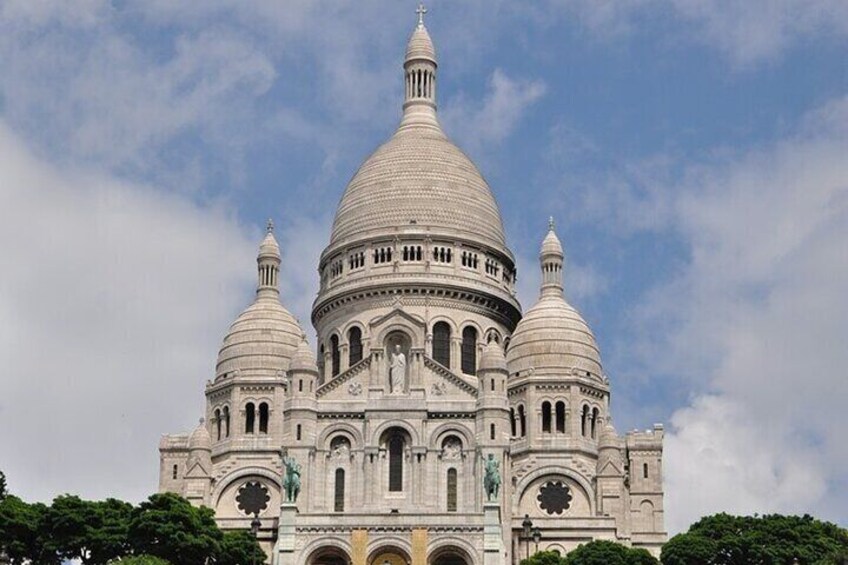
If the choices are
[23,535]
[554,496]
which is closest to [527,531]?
[554,496]

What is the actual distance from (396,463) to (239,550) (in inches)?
546

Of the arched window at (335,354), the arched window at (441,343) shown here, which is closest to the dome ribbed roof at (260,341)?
the arched window at (335,354)

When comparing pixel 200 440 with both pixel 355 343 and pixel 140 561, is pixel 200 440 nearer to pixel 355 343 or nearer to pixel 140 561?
pixel 355 343

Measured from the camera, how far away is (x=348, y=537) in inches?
4144

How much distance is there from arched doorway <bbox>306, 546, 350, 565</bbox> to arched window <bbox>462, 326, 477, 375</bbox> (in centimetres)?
1967

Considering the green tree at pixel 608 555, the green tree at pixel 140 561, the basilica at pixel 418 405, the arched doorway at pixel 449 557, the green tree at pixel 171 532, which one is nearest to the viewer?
the green tree at pixel 140 561

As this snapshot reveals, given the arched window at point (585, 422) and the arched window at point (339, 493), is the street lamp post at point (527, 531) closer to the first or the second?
the arched window at point (585, 422)

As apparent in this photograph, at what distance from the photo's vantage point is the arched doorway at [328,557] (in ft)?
345

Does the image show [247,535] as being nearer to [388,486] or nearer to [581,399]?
[388,486]

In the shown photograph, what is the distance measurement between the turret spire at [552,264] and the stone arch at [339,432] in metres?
18.1

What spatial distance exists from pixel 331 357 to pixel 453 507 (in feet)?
57.1

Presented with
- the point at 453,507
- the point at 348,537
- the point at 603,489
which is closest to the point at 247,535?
the point at 348,537

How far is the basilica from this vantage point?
109 meters

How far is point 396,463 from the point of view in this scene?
112 metres
